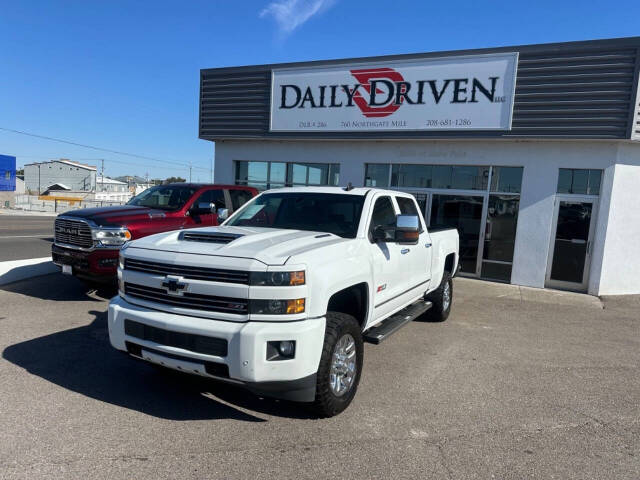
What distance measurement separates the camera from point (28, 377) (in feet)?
14.0

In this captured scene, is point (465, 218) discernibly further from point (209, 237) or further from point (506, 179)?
point (209, 237)

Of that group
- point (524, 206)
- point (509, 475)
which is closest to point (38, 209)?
point (524, 206)

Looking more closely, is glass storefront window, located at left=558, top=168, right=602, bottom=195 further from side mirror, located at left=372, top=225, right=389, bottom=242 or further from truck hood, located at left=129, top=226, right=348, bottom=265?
truck hood, located at left=129, top=226, right=348, bottom=265

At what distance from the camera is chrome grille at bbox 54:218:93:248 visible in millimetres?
6742

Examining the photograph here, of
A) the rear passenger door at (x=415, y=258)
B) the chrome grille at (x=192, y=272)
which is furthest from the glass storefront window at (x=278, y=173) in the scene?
the chrome grille at (x=192, y=272)

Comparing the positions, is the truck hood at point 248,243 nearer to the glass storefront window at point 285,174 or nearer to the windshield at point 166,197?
the windshield at point 166,197

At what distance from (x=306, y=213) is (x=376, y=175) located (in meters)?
7.31

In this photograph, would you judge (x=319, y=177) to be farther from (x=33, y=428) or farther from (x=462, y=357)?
(x=33, y=428)

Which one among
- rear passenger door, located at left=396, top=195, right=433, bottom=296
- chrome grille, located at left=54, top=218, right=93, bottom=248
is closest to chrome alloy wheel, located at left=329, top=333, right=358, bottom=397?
rear passenger door, located at left=396, top=195, right=433, bottom=296

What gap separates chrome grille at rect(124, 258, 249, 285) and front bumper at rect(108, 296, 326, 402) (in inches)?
12.1

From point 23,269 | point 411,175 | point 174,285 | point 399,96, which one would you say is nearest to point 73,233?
point 23,269

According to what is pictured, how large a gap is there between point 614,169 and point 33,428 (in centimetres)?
1071

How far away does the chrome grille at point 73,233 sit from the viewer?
22.1ft

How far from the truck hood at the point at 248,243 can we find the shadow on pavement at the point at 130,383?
1.01 metres
